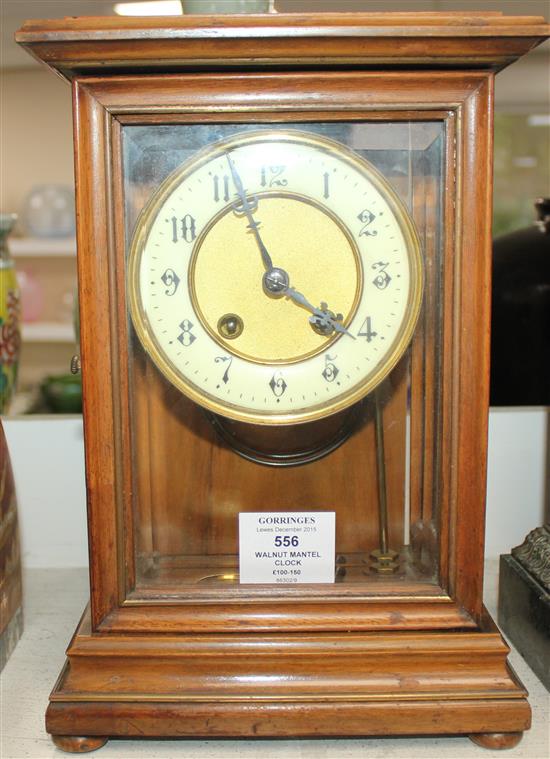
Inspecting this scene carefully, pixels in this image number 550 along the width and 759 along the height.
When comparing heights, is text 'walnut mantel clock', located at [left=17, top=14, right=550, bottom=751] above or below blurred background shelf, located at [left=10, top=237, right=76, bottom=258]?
below

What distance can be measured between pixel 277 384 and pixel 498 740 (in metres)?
0.40

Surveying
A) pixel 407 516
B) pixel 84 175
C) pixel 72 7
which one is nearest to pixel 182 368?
pixel 84 175

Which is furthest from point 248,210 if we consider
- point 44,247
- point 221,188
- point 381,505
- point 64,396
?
point 44,247

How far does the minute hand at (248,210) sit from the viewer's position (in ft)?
2.89

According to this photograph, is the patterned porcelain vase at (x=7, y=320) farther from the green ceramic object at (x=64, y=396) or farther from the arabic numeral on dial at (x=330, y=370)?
the arabic numeral on dial at (x=330, y=370)

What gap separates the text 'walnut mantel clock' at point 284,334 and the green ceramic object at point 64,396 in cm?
92

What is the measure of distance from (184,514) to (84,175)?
38 cm

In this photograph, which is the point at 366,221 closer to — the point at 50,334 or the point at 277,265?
the point at 277,265

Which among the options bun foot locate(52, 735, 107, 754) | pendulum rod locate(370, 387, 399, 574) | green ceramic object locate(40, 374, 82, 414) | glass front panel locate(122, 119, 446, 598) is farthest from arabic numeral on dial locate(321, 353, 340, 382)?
green ceramic object locate(40, 374, 82, 414)

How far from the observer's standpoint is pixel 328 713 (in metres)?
0.88

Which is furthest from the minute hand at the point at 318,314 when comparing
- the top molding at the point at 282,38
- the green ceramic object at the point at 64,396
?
the green ceramic object at the point at 64,396

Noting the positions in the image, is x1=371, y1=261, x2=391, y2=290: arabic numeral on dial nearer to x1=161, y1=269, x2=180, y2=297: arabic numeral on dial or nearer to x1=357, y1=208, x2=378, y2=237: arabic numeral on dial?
x1=357, y1=208, x2=378, y2=237: arabic numeral on dial

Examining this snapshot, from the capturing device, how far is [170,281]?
2.93ft

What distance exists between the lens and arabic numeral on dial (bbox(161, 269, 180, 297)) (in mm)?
891
